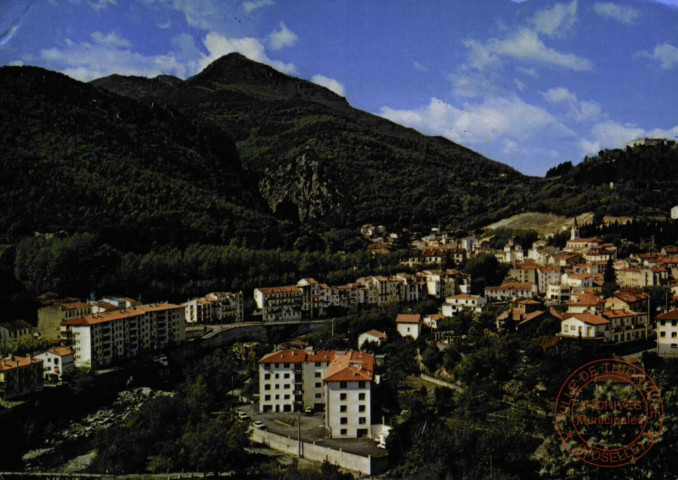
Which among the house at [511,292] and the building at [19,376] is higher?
the house at [511,292]

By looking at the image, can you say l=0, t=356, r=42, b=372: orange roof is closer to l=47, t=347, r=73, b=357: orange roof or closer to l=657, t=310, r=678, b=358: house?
l=47, t=347, r=73, b=357: orange roof

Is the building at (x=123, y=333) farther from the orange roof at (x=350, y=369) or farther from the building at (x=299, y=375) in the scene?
the orange roof at (x=350, y=369)

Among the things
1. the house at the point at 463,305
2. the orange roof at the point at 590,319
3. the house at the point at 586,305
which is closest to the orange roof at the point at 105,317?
the house at the point at 463,305

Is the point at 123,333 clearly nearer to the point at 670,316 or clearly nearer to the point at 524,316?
the point at 524,316

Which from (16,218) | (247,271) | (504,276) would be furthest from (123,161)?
(504,276)

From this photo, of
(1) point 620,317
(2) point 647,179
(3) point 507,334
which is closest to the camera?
(1) point 620,317

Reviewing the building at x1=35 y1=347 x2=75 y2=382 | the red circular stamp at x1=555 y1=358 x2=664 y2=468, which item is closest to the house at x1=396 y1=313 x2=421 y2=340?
the red circular stamp at x1=555 y1=358 x2=664 y2=468

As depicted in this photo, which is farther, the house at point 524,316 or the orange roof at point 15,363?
the house at point 524,316

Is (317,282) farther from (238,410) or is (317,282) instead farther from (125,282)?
(238,410)
